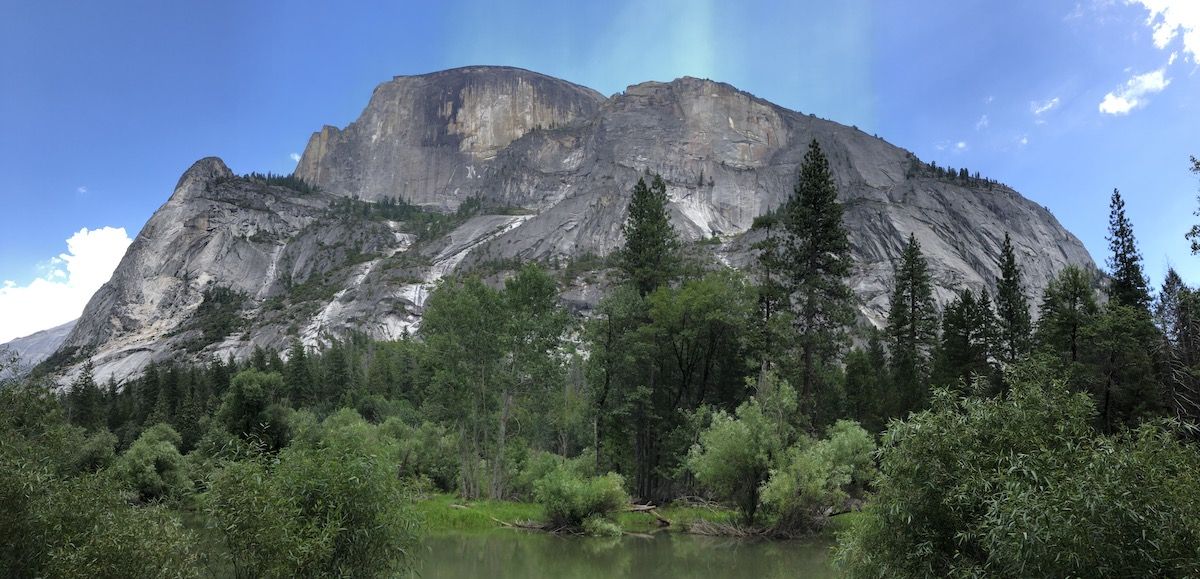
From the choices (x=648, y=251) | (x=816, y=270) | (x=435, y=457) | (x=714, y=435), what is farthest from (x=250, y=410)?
(x=816, y=270)

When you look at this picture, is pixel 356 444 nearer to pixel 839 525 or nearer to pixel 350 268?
pixel 839 525

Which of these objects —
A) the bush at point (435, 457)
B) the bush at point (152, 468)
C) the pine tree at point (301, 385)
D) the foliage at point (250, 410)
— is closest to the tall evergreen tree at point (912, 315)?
the bush at point (435, 457)

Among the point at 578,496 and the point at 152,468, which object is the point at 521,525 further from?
the point at 152,468

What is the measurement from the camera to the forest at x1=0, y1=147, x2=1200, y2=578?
32.7 ft

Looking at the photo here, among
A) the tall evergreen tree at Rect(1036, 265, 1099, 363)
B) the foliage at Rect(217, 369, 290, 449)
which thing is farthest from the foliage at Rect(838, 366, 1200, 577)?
the foliage at Rect(217, 369, 290, 449)

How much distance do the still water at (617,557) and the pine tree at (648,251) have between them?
15.7 m

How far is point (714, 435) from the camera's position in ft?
94.3

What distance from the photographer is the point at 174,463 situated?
156 feet

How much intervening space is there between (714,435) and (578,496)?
6686mm

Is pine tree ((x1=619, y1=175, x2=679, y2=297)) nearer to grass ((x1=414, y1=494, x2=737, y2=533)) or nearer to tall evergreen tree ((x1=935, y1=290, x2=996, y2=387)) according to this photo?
grass ((x1=414, y1=494, x2=737, y2=533))

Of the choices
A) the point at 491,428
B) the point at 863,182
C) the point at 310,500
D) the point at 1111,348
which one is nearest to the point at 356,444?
the point at 310,500

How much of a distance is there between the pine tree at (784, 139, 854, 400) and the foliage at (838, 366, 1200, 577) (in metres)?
21.4

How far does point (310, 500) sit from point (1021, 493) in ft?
36.9

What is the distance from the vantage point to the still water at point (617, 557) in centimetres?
2155
